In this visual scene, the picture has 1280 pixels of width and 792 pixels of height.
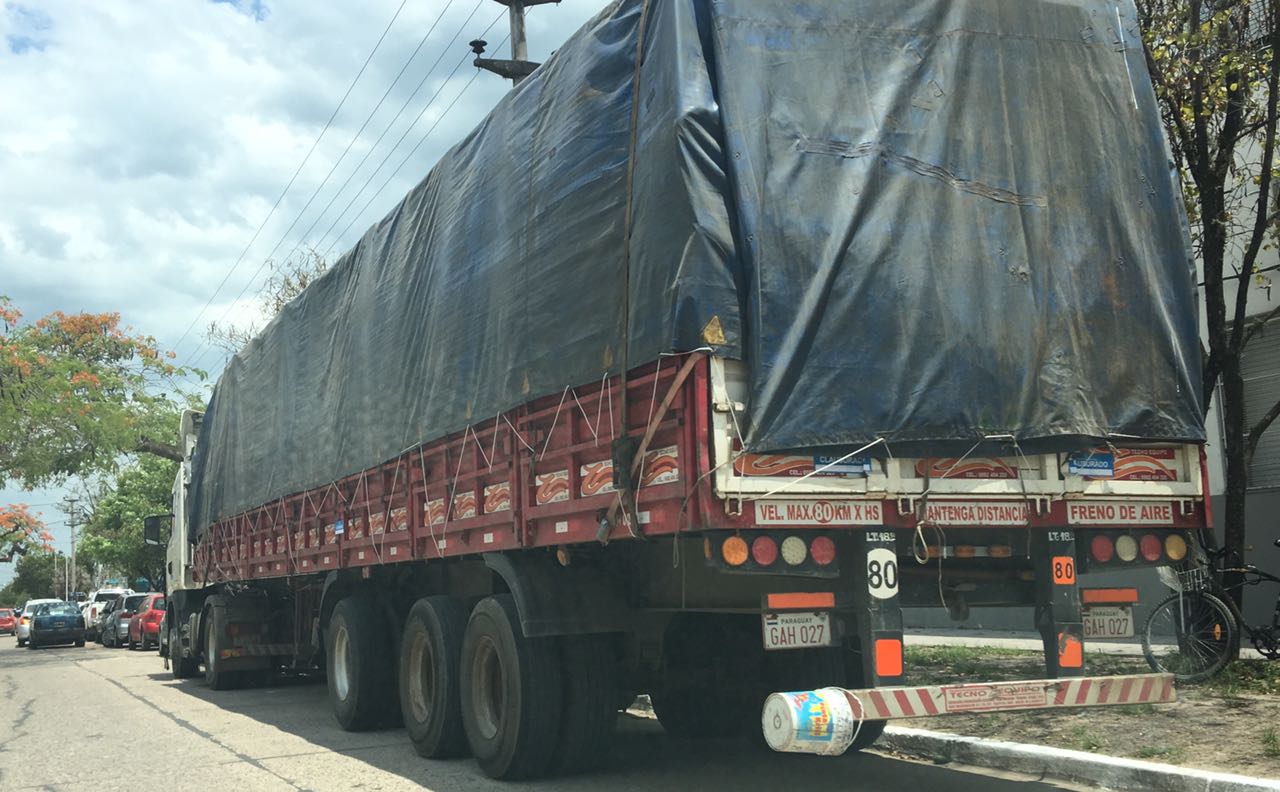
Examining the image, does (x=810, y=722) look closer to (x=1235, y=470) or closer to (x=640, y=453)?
(x=640, y=453)

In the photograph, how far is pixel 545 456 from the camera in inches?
291

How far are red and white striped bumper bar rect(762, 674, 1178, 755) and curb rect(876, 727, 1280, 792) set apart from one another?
26.7 inches

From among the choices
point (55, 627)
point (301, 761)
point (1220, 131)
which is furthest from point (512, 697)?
point (55, 627)

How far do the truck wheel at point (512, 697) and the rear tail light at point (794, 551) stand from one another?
2.26m

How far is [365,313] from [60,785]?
4.48 metres

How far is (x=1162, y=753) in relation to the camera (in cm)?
741

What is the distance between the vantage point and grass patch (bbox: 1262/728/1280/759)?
709cm

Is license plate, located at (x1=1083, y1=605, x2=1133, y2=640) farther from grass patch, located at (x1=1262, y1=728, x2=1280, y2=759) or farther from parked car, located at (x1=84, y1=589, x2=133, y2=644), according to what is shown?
parked car, located at (x1=84, y1=589, x2=133, y2=644)

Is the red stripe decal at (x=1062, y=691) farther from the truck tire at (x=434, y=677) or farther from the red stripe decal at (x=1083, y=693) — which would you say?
the truck tire at (x=434, y=677)

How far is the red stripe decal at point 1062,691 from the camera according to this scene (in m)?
5.95

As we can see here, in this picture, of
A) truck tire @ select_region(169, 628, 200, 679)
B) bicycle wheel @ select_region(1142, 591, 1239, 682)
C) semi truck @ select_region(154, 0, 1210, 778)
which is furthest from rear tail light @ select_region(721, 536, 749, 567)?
truck tire @ select_region(169, 628, 200, 679)

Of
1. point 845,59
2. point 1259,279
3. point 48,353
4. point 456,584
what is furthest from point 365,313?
point 48,353

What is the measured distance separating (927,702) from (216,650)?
12.2 metres

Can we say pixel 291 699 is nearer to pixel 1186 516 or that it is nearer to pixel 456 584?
pixel 456 584
